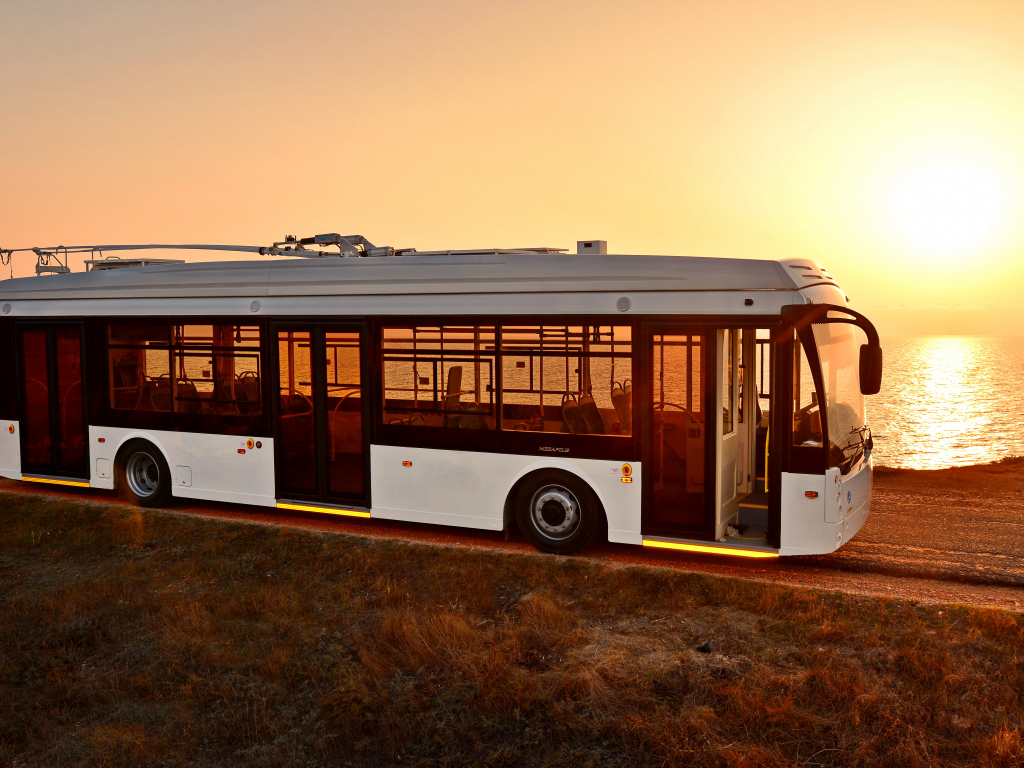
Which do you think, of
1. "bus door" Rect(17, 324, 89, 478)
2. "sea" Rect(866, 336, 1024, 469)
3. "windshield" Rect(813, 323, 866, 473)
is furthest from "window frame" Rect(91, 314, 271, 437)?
"sea" Rect(866, 336, 1024, 469)

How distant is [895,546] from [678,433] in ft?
9.97

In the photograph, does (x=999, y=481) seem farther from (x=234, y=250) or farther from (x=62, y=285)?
(x=62, y=285)

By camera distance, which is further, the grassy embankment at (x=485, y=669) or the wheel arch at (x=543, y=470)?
the wheel arch at (x=543, y=470)

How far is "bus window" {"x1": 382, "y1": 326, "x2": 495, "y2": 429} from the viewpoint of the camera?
960 cm

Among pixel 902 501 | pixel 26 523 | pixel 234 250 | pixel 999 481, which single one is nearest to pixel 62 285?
pixel 234 250

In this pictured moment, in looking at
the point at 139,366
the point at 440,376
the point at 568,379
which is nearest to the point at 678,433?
the point at 568,379

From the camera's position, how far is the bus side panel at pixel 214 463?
10945 mm

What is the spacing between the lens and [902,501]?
39.7ft

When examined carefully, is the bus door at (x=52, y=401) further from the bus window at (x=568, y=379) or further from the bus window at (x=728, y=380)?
the bus window at (x=728, y=380)

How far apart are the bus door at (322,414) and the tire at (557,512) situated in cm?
204

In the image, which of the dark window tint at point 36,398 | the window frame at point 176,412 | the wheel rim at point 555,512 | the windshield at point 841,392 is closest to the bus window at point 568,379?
the wheel rim at point 555,512

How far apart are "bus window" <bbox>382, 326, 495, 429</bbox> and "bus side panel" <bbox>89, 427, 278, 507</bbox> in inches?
78.9

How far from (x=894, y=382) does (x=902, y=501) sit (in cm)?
11356

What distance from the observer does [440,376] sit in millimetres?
9867
